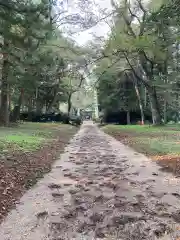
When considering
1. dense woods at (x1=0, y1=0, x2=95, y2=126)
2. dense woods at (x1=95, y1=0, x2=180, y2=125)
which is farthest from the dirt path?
dense woods at (x1=95, y1=0, x2=180, y2=125)

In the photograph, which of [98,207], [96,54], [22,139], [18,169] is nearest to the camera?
[98,207]

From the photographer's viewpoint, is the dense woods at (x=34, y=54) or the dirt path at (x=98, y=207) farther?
the dense woods at (x=34, y=54)

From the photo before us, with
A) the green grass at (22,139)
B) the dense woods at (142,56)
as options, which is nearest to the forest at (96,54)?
the dense woods at (142,56)

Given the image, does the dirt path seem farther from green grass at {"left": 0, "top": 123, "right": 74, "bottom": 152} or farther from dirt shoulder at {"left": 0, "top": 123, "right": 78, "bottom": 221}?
green grass at {"left": 0, "top": 123, "right": 74, "bottom": 152}

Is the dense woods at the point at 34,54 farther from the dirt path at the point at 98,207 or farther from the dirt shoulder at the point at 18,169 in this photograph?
the dirt path at the point at 98,207

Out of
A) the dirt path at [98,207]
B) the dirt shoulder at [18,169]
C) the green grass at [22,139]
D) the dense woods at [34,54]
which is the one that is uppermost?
the dense woods at [34,54]

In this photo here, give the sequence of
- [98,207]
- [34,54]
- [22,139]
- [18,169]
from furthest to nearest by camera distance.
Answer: [34,54] < [22,139] < [18,169] < [98,207]

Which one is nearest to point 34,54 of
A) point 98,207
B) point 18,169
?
point 18,169

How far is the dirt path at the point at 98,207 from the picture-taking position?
4.62m

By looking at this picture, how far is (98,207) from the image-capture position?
5.78 meters

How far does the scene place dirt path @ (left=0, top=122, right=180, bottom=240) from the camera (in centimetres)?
462

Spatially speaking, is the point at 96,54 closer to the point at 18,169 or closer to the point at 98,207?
the point at 18,169

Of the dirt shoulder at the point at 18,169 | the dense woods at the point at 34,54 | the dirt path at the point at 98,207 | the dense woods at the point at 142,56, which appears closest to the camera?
the dirt path at the point at 98,207

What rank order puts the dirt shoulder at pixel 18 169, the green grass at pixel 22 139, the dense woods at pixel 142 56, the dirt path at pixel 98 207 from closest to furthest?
the dirt path at pixel 98 207
the dirt shoulder at pixel 18 169
the green grass at pixel 22 139
the dense woods at pixel 142 56
